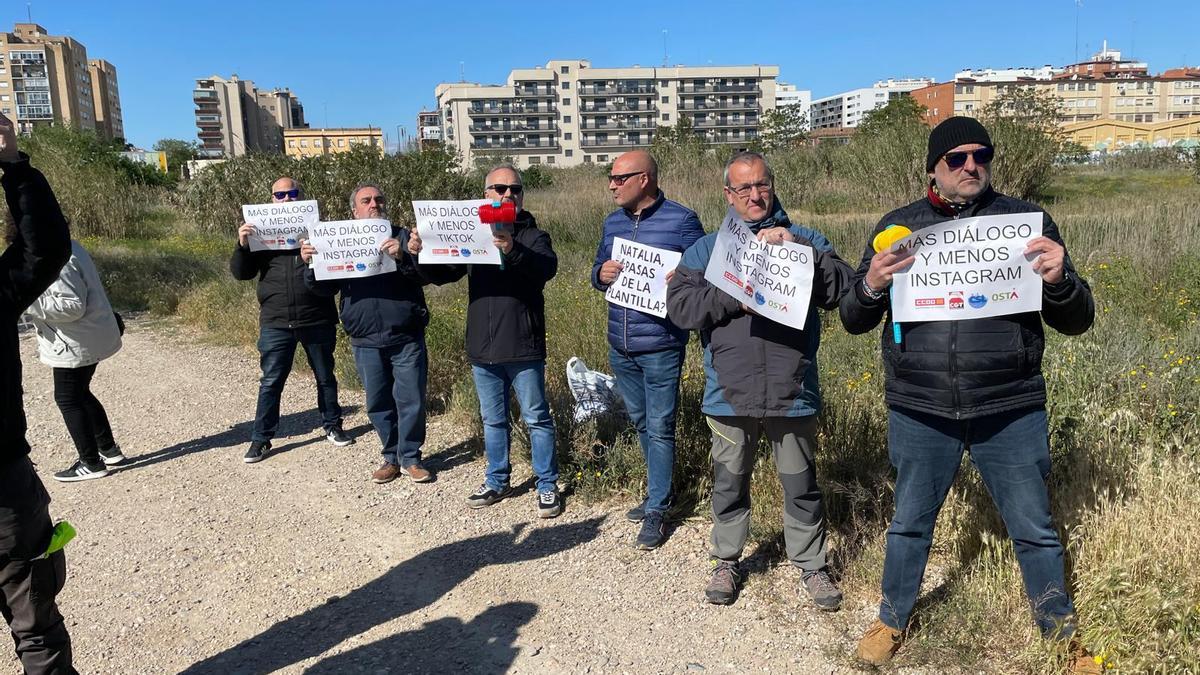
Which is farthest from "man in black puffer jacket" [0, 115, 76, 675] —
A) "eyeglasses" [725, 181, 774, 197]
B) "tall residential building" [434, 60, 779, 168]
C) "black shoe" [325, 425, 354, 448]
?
"tall residential building" [434, 60, 779, 168]

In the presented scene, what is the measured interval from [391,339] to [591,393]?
151cm

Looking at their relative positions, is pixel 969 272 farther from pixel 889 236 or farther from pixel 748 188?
pixel 748 188

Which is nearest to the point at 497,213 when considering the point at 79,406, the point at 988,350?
the point at 988,350

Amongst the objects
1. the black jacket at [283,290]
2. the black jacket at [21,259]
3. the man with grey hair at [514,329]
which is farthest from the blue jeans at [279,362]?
the black jacket at [21,259]

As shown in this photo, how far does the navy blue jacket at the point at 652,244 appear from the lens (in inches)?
184

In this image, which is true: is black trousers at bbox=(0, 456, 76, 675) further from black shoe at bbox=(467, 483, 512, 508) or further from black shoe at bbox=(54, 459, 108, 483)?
black shoe at bbox=(54, 459, 108, 483)

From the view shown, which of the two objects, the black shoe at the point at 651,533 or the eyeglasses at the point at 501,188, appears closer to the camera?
the black shoe at the point at 651,533

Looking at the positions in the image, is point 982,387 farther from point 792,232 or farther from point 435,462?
point 435,462

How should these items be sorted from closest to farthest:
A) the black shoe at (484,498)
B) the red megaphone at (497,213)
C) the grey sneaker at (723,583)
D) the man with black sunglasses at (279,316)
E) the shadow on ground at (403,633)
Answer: the shadow on ground at (403,633) < the grey sneaker at (723,583) < the red megaphone at (497,213) < the black shoe at (484,498) < the man with black sunglasses at (279,316)

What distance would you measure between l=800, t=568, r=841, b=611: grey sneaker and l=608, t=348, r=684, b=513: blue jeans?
3.52 feet

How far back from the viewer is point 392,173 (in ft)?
61.9

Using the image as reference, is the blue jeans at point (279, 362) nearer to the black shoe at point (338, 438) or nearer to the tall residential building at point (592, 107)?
the black shoe at point (338, 438)

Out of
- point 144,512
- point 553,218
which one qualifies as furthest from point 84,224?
point 144,512

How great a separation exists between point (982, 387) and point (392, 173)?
17510 millimetres
